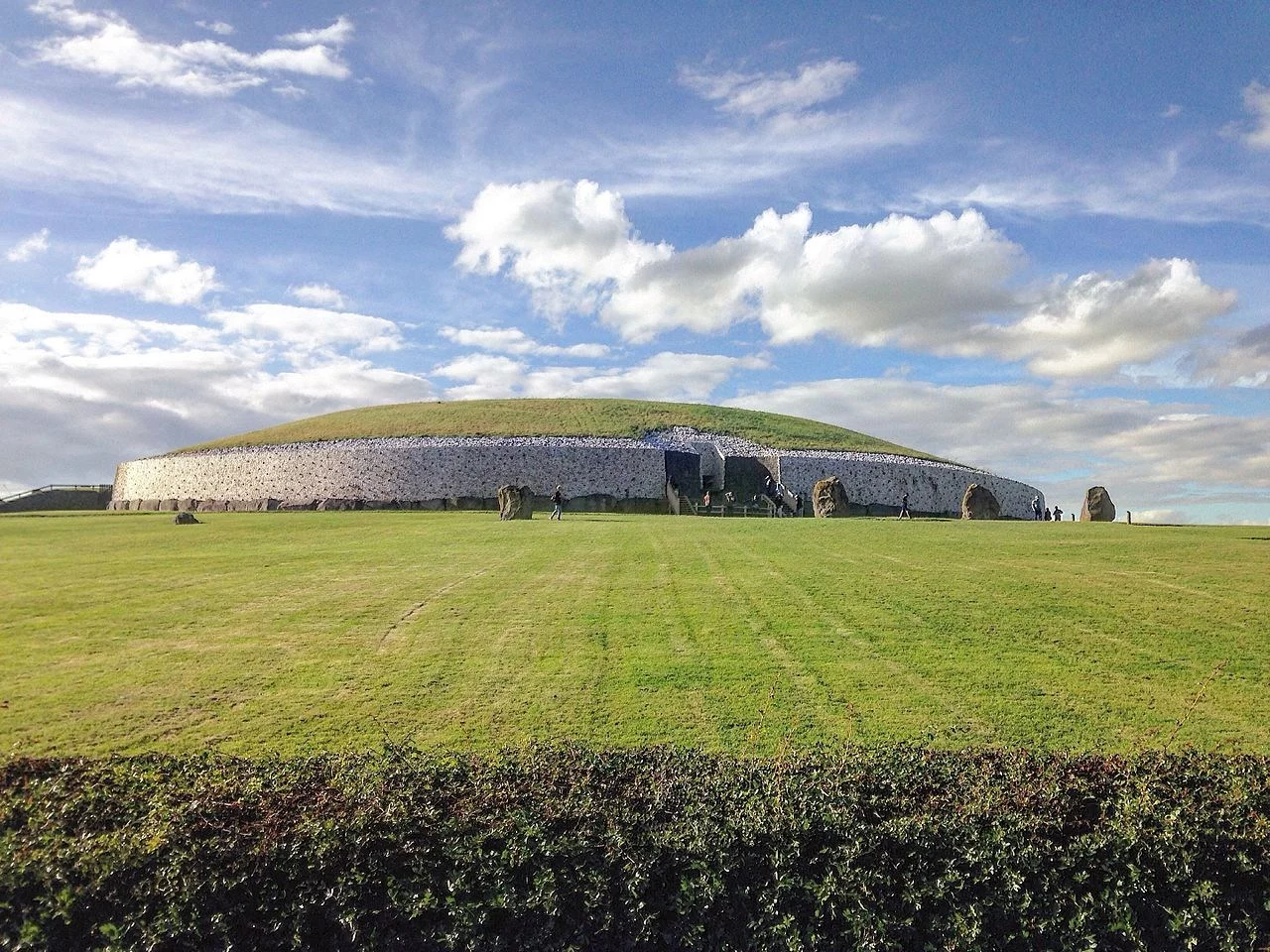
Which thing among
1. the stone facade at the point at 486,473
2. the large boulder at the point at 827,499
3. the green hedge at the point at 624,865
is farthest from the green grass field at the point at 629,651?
the stone facade at the point at 486,473

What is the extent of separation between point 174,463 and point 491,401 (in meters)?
25.3

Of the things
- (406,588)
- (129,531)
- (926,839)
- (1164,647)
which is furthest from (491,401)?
(926,839)

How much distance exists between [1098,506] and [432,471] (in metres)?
37.1

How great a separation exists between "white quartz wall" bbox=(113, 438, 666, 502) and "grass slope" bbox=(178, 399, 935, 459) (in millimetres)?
4031

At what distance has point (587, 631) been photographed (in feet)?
38.6

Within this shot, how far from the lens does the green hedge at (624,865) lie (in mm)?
5285

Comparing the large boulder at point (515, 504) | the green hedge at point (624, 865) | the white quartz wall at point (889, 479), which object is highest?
the white quartz wall at point (889, 479)

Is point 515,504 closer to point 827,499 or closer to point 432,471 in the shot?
point 827,499

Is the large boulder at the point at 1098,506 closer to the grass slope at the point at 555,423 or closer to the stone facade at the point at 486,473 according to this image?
the stone facade at the point at 486,473

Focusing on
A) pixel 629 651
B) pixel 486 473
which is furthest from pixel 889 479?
pixel 629 651

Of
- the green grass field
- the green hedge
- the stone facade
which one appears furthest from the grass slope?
the green hedge

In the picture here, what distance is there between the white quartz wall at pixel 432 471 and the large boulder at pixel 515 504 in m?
22.2

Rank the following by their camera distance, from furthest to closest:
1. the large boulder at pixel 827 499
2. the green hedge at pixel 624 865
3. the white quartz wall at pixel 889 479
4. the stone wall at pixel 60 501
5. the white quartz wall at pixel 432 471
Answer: the white quartz wall at pixel 889 479 → the white quartz wall at pixel 432 471 → the stone wall at pixel 60 501 → the large boulder at pixel 827 499 → the green hedge at pixel 624 865

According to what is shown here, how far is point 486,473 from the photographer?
184 feet
